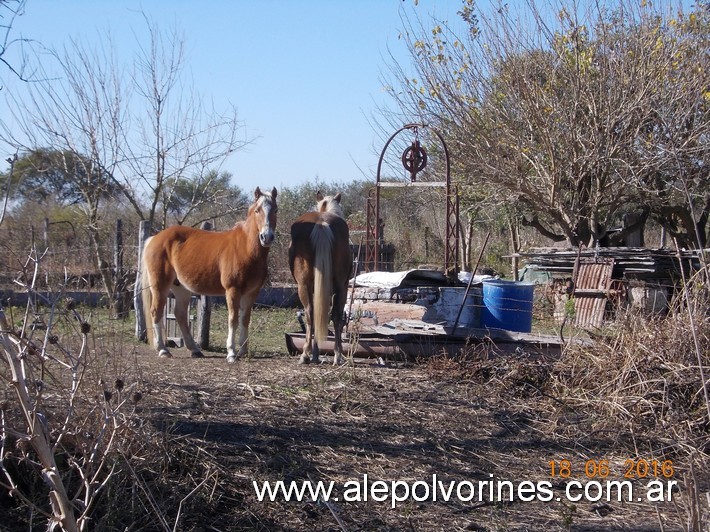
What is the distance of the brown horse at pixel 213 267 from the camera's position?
28.2ft

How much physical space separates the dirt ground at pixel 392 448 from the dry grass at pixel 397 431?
0.05 feet

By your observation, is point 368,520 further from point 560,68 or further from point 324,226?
point 560,68

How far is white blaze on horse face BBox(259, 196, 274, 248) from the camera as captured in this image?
834 centimetres

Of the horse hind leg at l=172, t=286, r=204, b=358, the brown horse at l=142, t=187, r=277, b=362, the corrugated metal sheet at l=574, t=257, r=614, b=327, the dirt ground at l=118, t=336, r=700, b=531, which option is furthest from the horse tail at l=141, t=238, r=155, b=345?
the corrugated metal sheet at l=574, t=257, r=614, b=327

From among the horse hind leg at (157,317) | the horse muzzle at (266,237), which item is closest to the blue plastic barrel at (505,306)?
the horse muzzle at (266,237)

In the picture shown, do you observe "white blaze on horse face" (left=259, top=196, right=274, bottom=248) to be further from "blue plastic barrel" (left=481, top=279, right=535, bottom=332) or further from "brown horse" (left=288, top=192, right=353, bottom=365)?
"blue plastic barrel" (left=481, top=279, right=535, bottom=332)

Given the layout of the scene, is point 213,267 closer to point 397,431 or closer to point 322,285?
point 322,285

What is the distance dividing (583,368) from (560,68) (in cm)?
1212

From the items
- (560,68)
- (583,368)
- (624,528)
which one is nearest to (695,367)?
(583,368)

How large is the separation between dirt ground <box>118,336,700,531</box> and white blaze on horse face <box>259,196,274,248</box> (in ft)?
5.58

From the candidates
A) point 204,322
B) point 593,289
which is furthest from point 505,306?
point 593,289

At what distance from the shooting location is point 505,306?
8914 millimetres

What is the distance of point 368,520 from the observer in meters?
4.44

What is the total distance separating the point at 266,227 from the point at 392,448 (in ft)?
12.1
